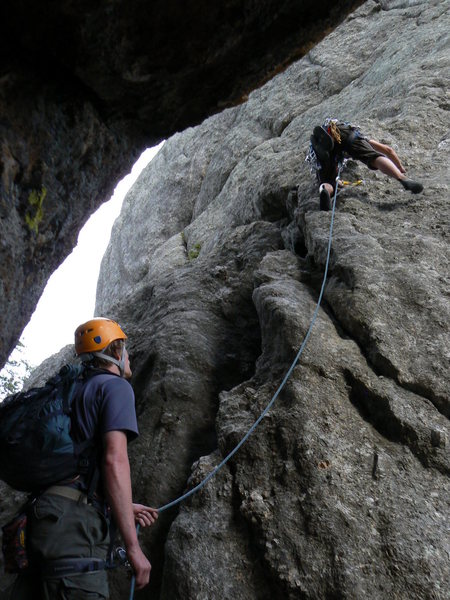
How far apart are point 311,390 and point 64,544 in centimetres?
296

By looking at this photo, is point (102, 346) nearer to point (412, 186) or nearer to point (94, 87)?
point (94, 87)

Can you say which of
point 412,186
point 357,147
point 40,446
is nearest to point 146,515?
point 40,446

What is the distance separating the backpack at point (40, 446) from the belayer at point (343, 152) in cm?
652

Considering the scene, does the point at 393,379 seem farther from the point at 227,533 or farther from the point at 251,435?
the point at 227,533

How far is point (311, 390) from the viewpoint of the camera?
543cm

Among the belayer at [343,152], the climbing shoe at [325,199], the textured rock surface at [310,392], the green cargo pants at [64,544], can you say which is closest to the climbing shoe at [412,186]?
the textured rock surface at [310,392]

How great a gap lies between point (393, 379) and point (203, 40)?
3.89 m

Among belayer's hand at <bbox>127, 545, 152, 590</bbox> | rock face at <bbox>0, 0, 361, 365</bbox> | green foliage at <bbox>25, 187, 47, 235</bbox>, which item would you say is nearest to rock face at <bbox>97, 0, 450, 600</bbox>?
belayer's hand at <bbox>127, 545, 152, 590</bbox>

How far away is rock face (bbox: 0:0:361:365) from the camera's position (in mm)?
3607

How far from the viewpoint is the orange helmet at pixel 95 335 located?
167 inches

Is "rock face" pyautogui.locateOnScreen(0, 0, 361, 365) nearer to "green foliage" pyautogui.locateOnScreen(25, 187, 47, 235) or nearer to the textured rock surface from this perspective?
"green foliage" pyautogui.locateOnScreen(25, 187, 47, 235)

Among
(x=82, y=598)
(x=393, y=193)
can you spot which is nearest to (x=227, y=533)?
(x=82, y=598)

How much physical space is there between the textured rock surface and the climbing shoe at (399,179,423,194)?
0.15 meters

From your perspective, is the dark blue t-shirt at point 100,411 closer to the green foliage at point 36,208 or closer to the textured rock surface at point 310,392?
the green foliage at point 36,208
